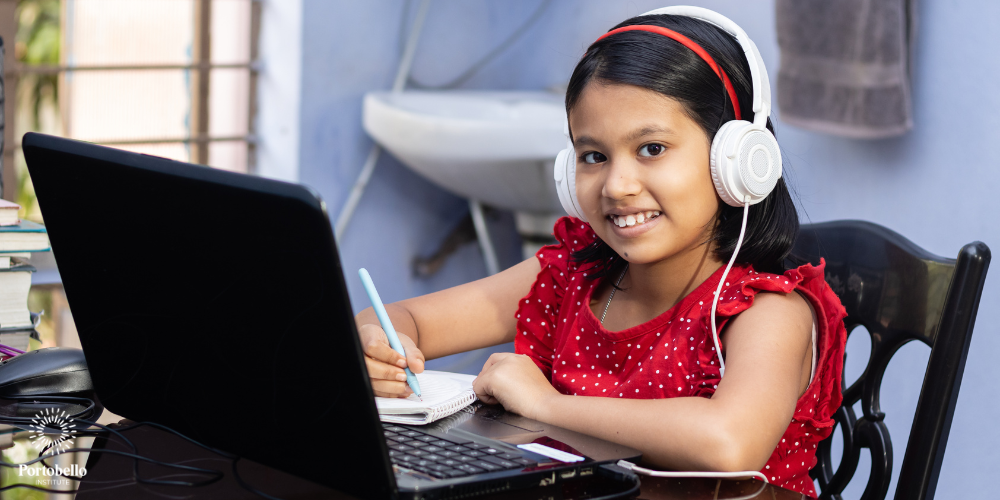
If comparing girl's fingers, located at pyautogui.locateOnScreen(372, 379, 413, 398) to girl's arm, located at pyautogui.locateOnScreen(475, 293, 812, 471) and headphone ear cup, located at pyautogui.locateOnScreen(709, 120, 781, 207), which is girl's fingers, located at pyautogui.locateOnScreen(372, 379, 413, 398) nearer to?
girl's arm, located at pyautogui.locateOnScreen(475, 293, 812, 471)

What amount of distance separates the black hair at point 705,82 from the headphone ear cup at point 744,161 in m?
0.04

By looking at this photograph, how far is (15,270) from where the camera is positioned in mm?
944

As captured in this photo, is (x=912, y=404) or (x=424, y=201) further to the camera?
(x=424, y=201)

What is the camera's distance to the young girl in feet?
2.25

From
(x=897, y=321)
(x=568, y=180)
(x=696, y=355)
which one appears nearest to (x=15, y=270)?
(x=568, y=180)

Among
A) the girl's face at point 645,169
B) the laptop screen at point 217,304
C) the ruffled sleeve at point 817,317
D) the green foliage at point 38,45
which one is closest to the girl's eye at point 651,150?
the girl's face at point 645,169

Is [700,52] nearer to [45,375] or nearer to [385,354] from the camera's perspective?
[385,354]

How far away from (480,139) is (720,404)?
1155 millimetres

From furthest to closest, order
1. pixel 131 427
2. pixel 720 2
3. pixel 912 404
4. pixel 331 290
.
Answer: pixel 720 2, pixel 912 404, pixel 131 427, pixel 331 290

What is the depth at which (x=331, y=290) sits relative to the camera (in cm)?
46

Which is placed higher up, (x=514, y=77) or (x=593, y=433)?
(x=514, y=77)

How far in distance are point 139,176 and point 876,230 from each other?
65 cm

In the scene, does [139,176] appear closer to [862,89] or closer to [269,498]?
[269,498]

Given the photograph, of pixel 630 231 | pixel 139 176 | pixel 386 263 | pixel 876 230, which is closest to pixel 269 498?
pixel 139 176
